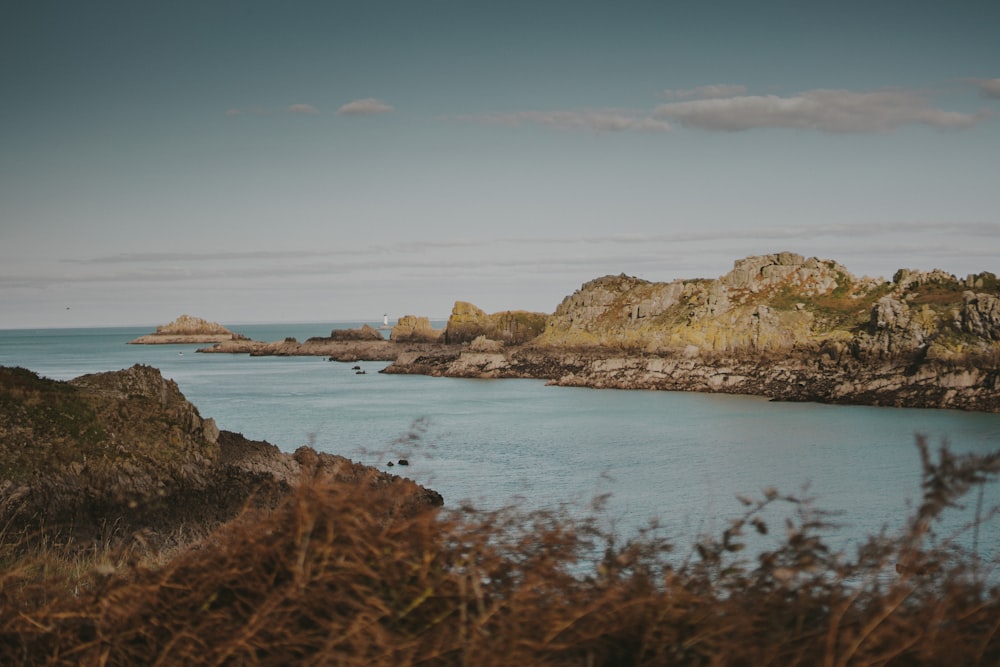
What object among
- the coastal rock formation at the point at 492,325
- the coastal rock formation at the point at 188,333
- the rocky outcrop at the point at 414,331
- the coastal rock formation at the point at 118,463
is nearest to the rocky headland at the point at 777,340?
the coastal rock formation at the point at 492,325

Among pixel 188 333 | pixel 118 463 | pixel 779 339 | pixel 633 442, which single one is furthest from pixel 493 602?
pixel 188 333

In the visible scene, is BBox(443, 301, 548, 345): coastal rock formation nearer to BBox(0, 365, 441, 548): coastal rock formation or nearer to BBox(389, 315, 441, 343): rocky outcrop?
BBox(389, 315, 441, 343): rocky outcrop

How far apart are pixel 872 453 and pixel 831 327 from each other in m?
31.8

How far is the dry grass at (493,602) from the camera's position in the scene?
2.58 meters

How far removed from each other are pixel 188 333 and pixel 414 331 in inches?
3483

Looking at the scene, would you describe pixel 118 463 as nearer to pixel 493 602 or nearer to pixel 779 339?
pixel 493 602

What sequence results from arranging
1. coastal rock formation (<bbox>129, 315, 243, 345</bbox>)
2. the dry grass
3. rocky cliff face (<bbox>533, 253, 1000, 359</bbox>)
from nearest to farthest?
the dry grass
rocky cliff face (<bbox>533, 253, 1000, 359</bbox>)
coastal rock formation (<bbox>129, 315, 243, 345</bbox>)

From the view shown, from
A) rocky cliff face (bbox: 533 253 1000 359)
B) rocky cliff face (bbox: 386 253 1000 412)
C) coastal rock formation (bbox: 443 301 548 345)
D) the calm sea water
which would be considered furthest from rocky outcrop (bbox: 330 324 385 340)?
the calm sea water

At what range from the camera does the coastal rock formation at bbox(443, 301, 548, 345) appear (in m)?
102

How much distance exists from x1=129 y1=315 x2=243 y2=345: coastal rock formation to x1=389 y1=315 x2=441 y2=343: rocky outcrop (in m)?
69.4

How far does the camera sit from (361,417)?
4934cm

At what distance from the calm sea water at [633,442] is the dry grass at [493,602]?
A: 1.18 meters

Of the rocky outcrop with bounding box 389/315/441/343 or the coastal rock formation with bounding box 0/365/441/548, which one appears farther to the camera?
the rocky outcrop with bounding box 389/315/441/343

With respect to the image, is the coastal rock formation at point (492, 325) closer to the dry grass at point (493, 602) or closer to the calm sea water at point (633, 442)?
the calm sea water at point (633, 442)
